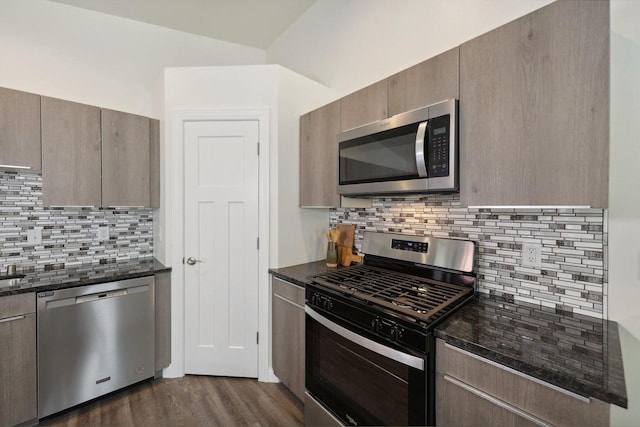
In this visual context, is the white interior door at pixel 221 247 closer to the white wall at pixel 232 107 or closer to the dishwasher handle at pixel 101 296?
the white wall at pixel 232 107

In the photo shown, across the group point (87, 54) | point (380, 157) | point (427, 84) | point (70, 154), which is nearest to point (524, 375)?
point (380, 157)

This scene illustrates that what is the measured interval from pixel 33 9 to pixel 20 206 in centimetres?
164

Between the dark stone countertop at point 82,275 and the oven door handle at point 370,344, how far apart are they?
4.65ft

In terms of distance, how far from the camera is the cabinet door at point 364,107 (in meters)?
1.74

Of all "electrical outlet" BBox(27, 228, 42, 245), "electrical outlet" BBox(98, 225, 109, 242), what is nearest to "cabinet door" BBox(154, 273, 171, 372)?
"electrical outlet" BBox(98, 225, 109, 242)

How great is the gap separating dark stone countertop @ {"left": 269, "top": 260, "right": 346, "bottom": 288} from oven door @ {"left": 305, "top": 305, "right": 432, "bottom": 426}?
0.21 metres

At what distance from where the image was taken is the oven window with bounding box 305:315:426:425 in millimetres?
1197

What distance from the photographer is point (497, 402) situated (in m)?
0.99

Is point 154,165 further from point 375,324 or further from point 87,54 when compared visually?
point 375,324

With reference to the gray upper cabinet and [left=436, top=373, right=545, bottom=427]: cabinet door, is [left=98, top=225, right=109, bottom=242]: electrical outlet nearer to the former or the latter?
the gray upper cabinet

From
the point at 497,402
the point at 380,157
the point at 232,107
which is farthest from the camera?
→ the point at 232,107

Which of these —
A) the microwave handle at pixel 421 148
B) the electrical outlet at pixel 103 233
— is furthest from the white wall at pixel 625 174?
the electrical outlet at pixel 103 233

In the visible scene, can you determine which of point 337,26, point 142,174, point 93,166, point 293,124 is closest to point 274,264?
point 293,124

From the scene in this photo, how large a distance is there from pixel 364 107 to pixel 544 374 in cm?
158
